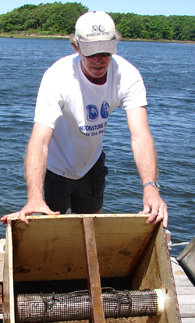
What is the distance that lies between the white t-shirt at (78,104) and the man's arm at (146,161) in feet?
0.41

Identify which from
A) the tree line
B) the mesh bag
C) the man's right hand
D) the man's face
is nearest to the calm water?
the mesh bag

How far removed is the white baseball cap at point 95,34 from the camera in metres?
3.16

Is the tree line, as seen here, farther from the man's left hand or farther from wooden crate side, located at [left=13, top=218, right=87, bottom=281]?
the man's left hand

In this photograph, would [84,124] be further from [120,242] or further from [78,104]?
[120,242]

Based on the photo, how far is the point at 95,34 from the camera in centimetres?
320

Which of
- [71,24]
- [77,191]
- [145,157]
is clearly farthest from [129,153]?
[71,24]

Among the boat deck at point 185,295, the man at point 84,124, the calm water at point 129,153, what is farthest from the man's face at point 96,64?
the calm water at point 129,153

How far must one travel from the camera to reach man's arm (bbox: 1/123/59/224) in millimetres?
2838

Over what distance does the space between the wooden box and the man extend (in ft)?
0.62

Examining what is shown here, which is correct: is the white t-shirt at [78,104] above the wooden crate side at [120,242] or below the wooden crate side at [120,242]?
above

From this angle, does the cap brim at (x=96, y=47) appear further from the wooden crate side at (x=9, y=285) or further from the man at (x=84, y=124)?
the wooden crate side at (x=9, y=285)

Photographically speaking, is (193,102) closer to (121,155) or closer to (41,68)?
(121,155)

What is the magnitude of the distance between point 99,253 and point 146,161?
0.92 m

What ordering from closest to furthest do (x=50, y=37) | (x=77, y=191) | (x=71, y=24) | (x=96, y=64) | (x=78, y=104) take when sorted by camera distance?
(x=96, y=64)
(x=78, y=104)
(x=77, y=191)
(x=50, y=37)
(x=71, y=24)
